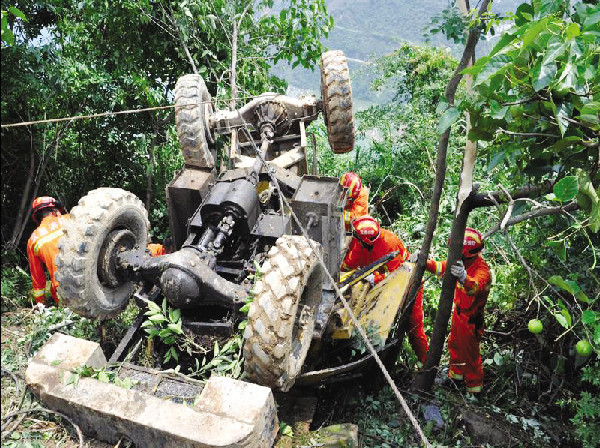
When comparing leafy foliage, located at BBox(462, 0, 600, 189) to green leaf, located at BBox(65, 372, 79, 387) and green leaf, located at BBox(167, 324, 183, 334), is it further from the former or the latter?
green leaf, located at BBox(65, 372, 79, 387)

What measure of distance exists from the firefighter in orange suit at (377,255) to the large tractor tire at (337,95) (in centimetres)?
123

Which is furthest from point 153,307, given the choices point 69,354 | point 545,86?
point 545,86

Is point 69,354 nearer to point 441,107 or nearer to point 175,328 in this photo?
point 175,328

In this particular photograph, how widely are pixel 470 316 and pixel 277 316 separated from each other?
266cm

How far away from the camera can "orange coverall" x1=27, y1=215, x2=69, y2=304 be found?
5484mm

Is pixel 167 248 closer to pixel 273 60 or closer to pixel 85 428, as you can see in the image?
pixel 85 428

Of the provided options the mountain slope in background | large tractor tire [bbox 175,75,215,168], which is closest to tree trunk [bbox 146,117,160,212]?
large tractor tire [bbox 175,75,215,168]

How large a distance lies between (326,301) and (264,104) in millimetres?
3053

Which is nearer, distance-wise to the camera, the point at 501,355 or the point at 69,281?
the point at 69,281

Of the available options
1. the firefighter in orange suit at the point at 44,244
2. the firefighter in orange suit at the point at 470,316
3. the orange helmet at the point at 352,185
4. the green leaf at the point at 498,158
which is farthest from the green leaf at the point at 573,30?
the orange helmet at the point at 352,185

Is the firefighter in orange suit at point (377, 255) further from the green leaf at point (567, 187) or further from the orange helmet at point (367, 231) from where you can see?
the green leaf at point (567, 187)

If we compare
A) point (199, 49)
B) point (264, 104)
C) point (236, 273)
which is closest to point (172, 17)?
point (199, 49)

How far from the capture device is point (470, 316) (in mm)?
5133

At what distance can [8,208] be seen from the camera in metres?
7.32
